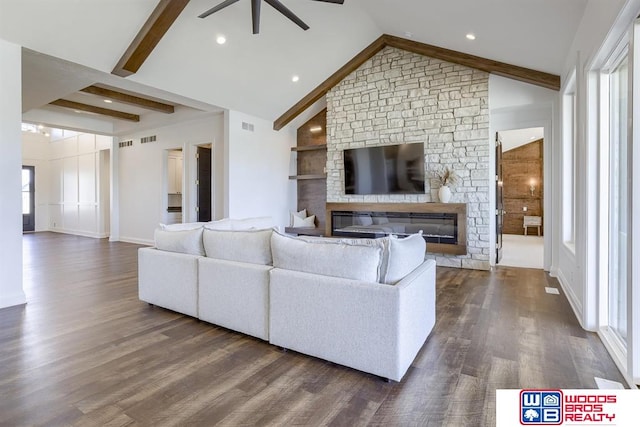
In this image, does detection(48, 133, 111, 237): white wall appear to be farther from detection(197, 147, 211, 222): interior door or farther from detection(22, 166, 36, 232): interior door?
detection(197, 147, 211, 222): interior door

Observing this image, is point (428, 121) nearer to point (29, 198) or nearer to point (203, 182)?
point (203, 182)

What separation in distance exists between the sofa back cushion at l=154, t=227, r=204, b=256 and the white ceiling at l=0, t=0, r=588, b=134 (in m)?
2.52

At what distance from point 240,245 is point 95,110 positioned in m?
6.50

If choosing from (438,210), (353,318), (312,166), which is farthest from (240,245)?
(312,166)

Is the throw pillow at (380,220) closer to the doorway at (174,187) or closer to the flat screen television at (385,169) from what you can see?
the flat screen television at (385,169)

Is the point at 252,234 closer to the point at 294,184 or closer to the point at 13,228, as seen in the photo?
the point at 13,228

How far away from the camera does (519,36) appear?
156 inches

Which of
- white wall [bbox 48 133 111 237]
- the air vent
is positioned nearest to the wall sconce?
the air vent

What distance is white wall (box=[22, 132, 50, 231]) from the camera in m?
10.6

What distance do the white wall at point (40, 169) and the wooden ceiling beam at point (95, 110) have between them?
17.9ft

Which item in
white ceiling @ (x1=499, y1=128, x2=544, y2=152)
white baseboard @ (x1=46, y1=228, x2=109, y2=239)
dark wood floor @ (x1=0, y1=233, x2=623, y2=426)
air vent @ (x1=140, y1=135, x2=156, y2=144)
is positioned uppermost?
white ceiling @ (x1=499, y1=128, x2=544, y2=152)

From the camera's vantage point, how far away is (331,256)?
2219 millimetres

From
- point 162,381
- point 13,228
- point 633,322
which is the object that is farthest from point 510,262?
point 13,228

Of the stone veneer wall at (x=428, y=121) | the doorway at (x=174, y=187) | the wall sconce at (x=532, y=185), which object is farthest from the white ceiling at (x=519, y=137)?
→ the doorway at (x=174, y=187)
